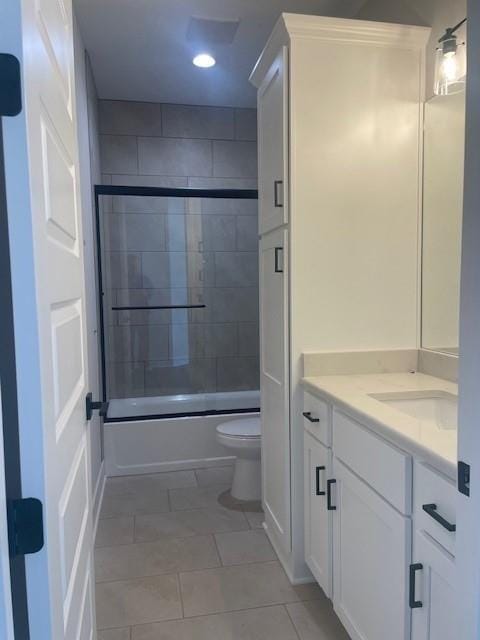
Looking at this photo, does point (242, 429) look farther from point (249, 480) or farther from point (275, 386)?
point (275, 386)

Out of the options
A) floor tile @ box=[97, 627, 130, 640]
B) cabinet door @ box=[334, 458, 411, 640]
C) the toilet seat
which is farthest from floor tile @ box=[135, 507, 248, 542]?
cabinet door @ box=[334, 458, 411, 640]

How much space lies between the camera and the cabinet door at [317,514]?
175 cm

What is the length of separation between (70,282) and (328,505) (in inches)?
47.6

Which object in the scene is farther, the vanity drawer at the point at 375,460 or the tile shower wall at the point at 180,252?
the tile shower wall at the point at 180,252

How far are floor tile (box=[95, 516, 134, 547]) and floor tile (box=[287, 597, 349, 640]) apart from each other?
0.94 m

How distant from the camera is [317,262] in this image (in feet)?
6.58

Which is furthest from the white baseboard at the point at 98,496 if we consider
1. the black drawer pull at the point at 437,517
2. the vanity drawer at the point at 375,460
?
the black drawer pull at the point at 437,517

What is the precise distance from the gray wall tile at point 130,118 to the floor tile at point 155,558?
297 cm

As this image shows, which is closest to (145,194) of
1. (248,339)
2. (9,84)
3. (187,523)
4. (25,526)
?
(248,339)

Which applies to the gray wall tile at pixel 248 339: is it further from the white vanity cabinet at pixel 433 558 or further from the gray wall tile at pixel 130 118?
the white vanity cabinet at pixel 433 558

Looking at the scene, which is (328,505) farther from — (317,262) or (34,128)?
(34,128)

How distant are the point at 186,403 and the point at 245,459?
1187 millimetres

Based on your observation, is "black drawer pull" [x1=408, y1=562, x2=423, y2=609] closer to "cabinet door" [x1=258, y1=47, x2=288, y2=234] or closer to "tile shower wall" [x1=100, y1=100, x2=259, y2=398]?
"cabinet door" [x1=258, y1=47, x2=288, y2=234]

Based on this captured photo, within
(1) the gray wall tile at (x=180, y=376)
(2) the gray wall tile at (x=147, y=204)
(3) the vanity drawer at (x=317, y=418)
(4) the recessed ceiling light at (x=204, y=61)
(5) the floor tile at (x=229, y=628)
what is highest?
(4) the recessed ceiling light at (x=204, y=61)
